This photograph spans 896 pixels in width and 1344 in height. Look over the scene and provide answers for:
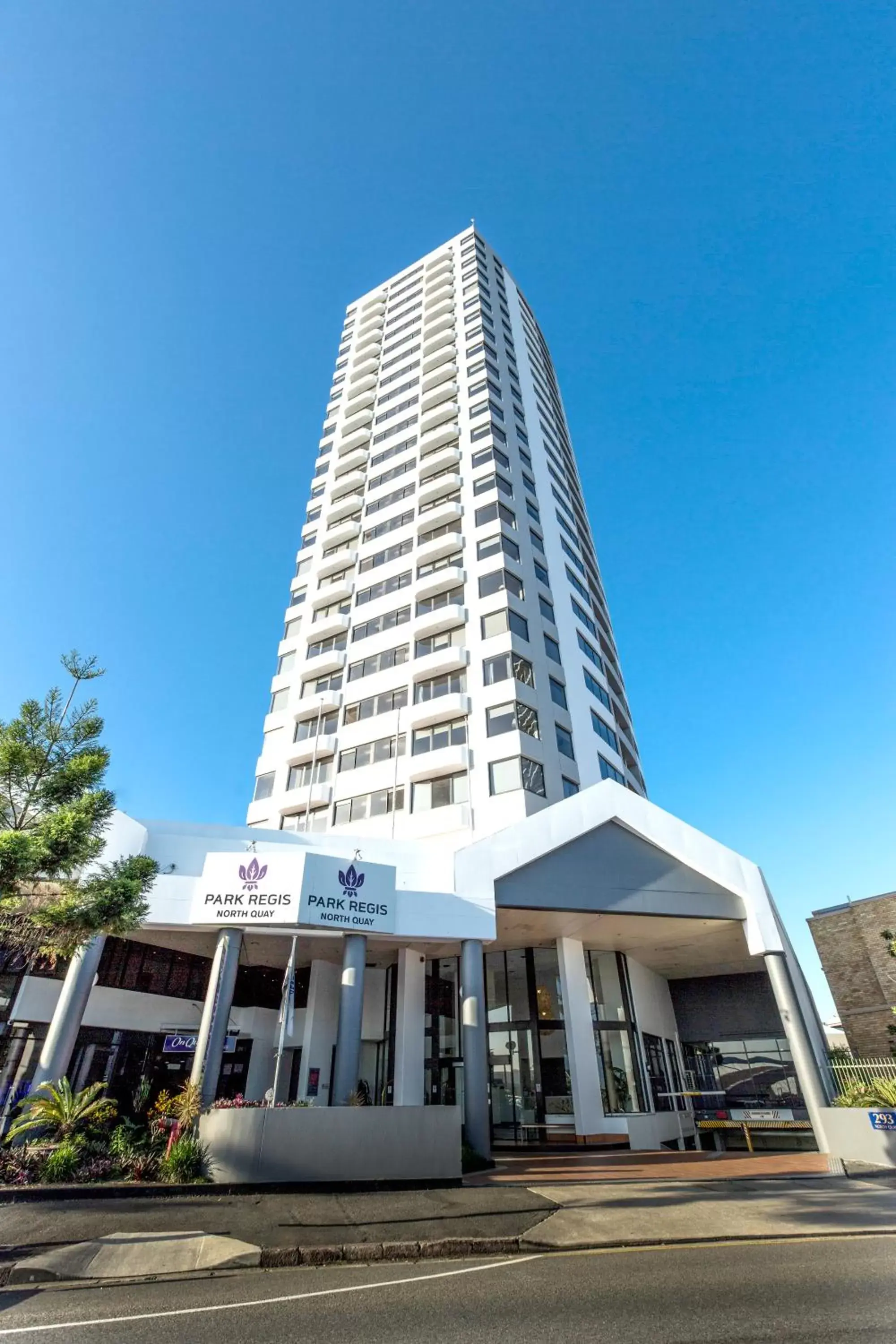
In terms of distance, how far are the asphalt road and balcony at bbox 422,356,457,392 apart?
Answer: 5054 cm

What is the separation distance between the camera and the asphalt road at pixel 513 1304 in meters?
5.97

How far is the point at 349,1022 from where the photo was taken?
17812 millimetres

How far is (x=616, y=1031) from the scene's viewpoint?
84.8 feet

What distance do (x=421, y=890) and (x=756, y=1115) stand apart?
18.3 m

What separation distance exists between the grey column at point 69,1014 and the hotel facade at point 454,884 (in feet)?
0.27

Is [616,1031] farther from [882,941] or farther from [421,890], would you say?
[882,941]

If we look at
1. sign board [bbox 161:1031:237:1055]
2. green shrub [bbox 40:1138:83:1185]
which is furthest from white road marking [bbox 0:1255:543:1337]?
sign board [bbox 161:1031:237:1055]

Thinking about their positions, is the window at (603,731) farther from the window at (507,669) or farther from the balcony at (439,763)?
the balcony at (439,763)

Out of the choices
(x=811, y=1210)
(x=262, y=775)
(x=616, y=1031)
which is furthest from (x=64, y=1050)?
(x=262, y=775)

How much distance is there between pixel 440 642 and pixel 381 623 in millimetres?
5133

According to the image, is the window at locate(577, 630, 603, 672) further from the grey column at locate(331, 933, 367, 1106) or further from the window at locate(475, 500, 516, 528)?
the grey column at locate(331, 933, 367, 1106)

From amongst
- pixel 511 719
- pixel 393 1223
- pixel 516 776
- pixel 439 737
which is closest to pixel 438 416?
pixel 439 737

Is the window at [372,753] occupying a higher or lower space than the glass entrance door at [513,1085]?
higher

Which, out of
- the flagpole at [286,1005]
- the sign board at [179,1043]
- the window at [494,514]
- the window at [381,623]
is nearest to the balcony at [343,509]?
the window at [381,623]
